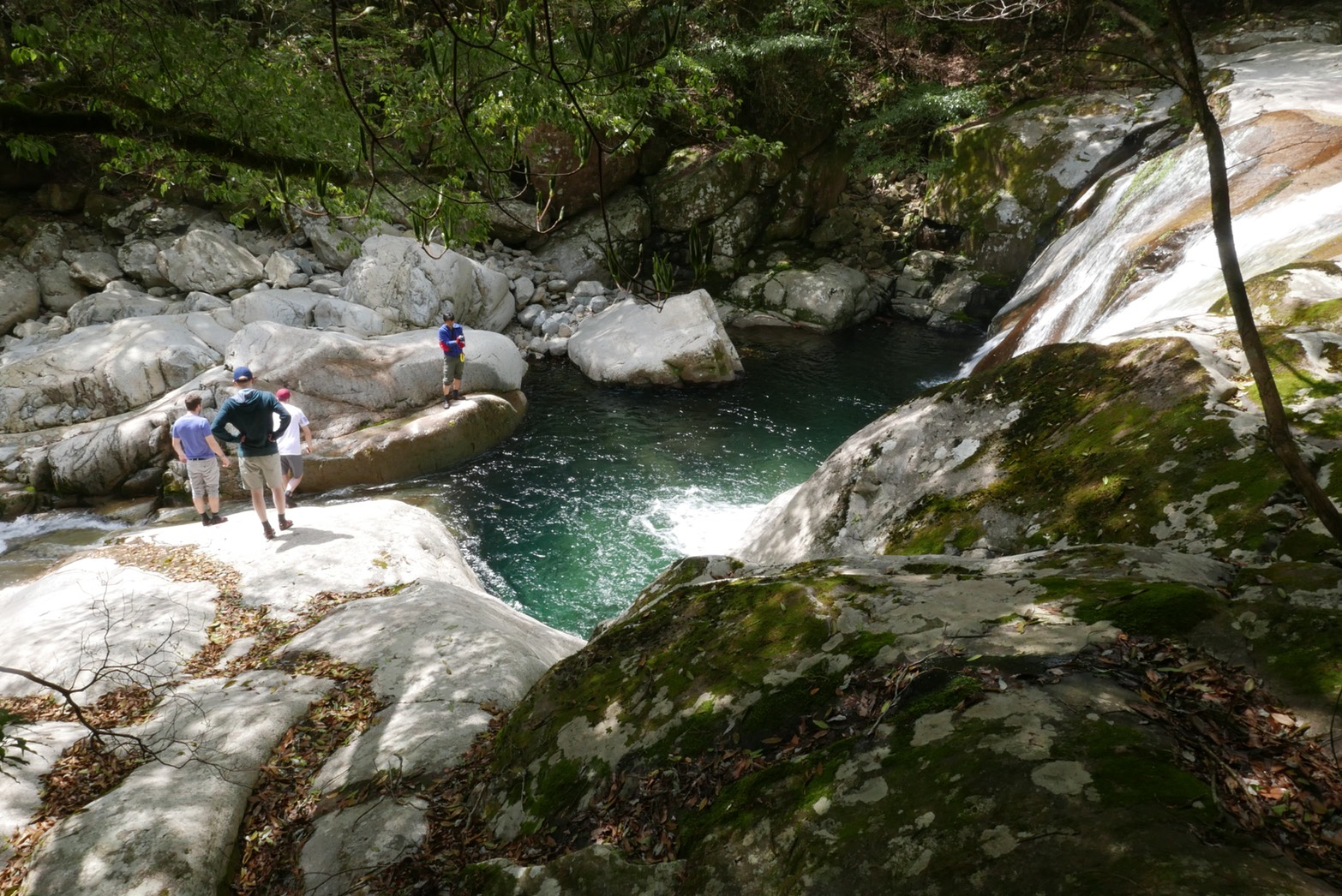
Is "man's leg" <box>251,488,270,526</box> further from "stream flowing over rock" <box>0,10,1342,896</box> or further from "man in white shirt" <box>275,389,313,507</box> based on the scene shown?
"man in white shirt" <box>275,389,313,507</box>

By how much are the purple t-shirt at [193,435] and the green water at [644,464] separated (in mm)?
3239

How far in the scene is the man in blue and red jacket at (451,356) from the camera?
12484 mm

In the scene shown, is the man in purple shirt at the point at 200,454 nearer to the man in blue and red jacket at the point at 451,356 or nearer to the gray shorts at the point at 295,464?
the gray shorts at the point at 295,464

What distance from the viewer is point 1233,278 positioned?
2531mm

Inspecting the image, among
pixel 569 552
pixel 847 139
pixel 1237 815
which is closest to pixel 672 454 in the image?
pixel 569 552

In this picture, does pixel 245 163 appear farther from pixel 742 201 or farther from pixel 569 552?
pixel 742 201

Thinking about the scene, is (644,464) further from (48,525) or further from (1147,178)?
(1147,178)

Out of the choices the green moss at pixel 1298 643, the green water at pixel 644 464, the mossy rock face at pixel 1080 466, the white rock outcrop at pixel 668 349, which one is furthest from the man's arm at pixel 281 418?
the green moss at pixel 1298 643

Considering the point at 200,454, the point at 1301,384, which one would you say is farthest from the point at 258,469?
the point at 1301,384

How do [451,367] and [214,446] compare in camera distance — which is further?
[451,367]

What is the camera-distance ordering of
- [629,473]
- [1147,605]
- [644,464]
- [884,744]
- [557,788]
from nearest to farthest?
[884,744] → [1147,605] → [557,788] → [629,473] → [644,464]

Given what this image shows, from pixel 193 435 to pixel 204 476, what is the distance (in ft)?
2.00

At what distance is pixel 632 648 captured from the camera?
12.2 feet

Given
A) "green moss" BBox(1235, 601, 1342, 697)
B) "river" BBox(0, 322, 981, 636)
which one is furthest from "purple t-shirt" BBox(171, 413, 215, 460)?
"green moss" BBox(1235, 601, 1342, 697)
